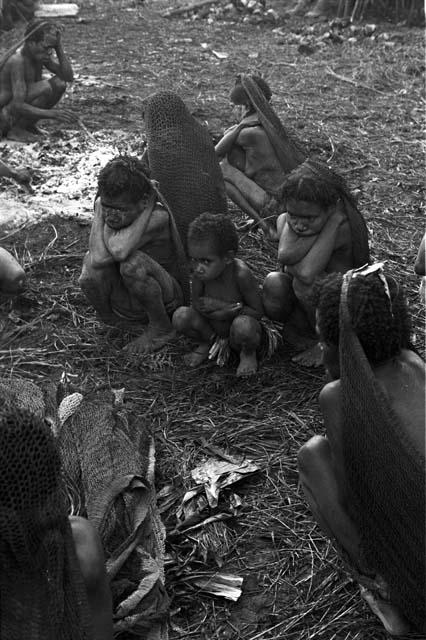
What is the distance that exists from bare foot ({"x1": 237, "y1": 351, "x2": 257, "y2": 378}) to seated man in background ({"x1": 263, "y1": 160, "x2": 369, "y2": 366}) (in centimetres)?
24

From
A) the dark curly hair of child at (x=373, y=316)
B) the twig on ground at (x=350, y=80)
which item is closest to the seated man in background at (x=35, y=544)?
the dark curly hair of child at (x=373, y=316)

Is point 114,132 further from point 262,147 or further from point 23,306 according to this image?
point 23,306

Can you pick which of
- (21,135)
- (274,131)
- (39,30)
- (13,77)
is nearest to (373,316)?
(274,131)

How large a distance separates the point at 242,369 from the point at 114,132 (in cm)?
451

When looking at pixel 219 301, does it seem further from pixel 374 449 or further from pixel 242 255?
pixel 374 449

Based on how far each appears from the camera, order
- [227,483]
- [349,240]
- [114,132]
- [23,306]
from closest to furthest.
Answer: [227,483], [349,240], [23,306], [114,132]

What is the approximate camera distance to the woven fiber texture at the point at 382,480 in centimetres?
273

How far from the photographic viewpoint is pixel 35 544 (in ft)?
7.44

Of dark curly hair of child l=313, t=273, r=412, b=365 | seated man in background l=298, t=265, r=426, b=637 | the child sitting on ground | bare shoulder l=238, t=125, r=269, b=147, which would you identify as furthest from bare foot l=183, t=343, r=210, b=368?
bare shoulder l=238, t=125, r=269, b=147

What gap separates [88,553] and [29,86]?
703 cm

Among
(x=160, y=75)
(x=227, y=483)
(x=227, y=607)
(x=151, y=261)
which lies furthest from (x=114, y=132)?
(x=227, y=607)

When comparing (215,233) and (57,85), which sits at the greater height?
(215,233)

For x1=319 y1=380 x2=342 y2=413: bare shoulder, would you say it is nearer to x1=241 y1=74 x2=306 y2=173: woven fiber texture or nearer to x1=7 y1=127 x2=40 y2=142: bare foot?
x1=241 y1=74 x2=306 y2=173: woven fiber texture

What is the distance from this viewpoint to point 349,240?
15.1 feet
